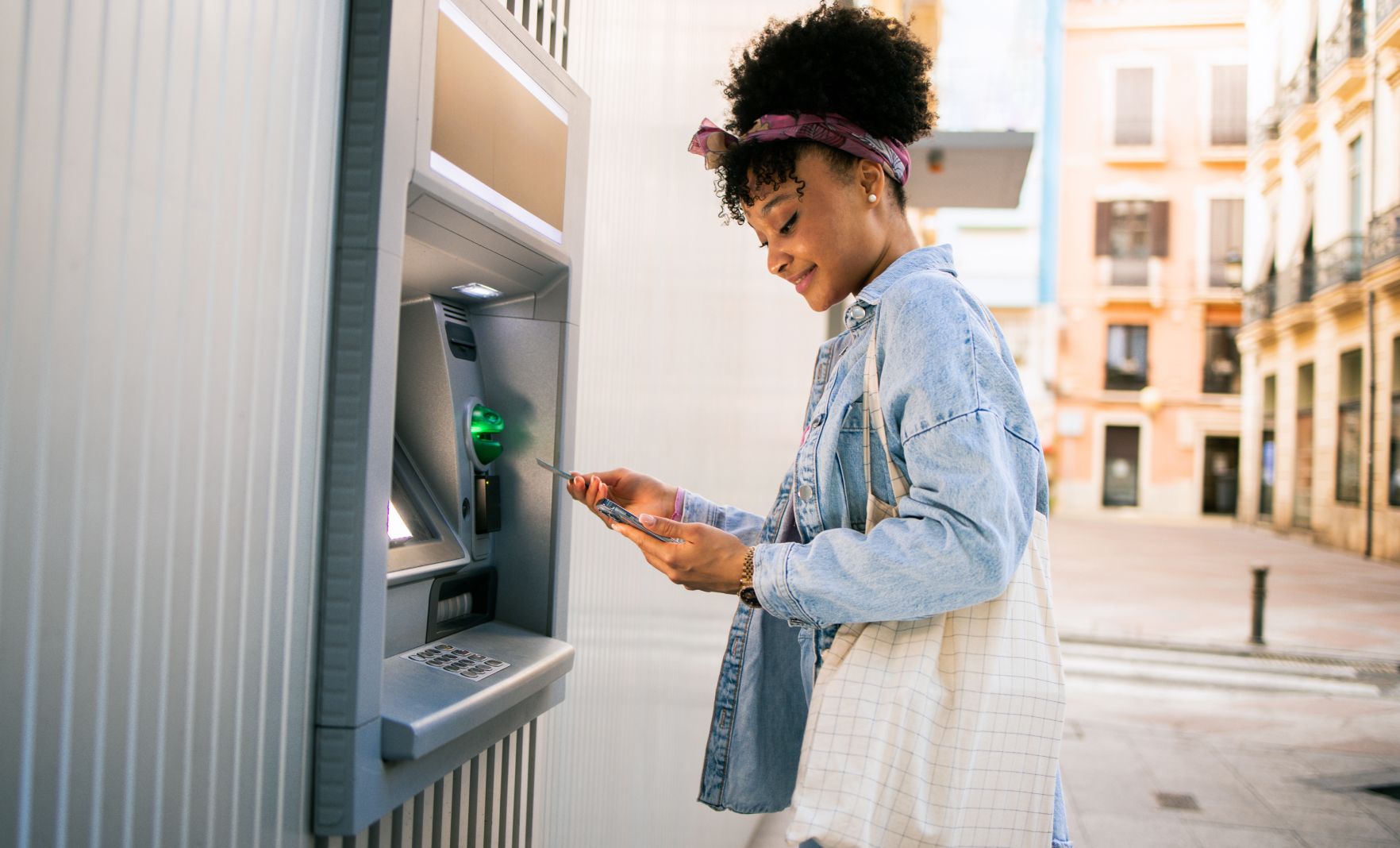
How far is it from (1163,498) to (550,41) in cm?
2724

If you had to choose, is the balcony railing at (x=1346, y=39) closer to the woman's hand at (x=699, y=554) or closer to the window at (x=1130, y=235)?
the window at (x=1130, y=235)

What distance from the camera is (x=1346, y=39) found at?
655 inches

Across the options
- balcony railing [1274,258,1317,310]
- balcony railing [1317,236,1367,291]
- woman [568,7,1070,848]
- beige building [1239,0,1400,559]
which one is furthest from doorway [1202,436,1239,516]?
woman [568,7,1070,848]

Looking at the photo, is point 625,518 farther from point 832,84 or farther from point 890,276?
point 832,84

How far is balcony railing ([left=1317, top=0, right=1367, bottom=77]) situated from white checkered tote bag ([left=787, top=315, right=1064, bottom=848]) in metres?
19.3

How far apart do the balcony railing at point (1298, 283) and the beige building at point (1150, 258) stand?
578 centimetres

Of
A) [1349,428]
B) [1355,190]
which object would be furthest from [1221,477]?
[1355,190]

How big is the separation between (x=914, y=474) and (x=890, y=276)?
338 mm

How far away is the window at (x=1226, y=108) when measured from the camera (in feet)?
84.3

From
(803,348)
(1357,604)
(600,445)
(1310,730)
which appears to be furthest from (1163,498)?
(600,445)

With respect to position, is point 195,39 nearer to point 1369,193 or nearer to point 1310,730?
point 1310,730

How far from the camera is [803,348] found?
5449 millimetres

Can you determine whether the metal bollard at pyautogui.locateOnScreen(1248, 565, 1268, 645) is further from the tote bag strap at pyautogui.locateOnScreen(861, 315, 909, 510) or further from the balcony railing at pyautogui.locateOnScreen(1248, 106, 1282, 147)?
the balcony railing at pyautogui.locateOnScreen(1248, 106, 1282, 147)

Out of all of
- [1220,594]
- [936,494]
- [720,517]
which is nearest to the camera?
[936,494]
